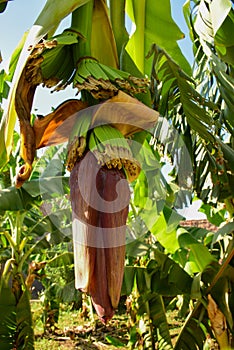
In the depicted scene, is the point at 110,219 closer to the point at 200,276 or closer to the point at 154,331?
the point at 200,276

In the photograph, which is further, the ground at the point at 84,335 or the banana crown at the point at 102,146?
the ground at the point at 84,335

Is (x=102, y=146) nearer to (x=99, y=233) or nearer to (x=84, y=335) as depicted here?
(x=99, y=233)

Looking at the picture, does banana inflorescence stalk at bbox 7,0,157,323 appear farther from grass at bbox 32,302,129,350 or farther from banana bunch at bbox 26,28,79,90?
grass at bbox 32,302,129,350

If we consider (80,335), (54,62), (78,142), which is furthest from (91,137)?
(80,335)

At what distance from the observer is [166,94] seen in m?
0.78

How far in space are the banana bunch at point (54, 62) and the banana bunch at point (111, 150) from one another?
0.08 metres

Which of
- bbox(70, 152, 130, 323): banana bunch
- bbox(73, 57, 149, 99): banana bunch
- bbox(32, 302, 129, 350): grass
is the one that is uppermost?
bbox(73, 57, 149, 99): banana bunch

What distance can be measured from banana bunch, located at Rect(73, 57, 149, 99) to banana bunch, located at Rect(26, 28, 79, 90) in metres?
0.03

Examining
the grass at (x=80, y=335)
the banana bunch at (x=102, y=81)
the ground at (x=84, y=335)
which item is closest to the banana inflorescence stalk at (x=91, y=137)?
the banana bunch at (x=102, y=81)

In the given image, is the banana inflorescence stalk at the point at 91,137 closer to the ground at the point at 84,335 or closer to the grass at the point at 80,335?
the ground at the point at 84,335

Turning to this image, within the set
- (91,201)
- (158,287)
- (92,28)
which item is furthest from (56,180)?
(91,201)

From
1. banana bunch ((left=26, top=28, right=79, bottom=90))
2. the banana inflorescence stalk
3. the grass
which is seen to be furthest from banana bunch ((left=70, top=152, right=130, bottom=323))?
the grass

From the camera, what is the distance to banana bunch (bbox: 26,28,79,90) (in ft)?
1.24

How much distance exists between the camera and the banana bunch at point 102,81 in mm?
393
